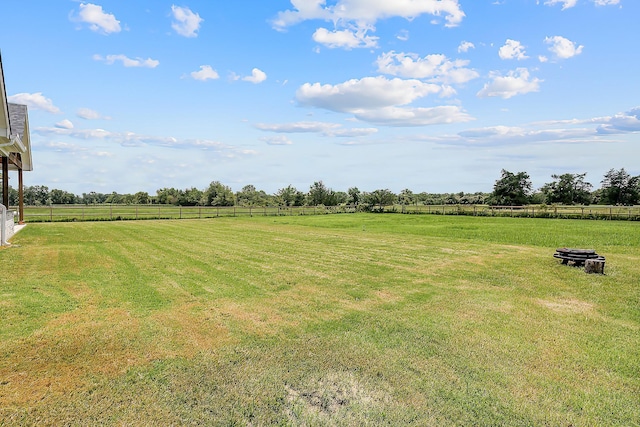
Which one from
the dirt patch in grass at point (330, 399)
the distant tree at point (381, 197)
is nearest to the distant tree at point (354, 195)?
the distant tree at point (381, 197)

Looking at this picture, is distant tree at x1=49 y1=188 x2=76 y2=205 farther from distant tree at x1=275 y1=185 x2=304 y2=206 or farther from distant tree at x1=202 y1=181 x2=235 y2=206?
distant tree at x1=275 y1=185 x2=304 y2=206

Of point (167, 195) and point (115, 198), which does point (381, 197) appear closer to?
point (167, 195)

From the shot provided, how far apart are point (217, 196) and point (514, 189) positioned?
58.3 meters

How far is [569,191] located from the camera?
63344 millimetres

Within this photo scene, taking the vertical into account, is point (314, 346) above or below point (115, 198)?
below

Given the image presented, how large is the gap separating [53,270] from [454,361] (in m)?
8.31

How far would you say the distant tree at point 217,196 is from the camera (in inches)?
2627

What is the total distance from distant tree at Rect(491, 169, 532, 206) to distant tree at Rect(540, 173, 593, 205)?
402cm

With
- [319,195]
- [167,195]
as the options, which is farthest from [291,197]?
[167,195]

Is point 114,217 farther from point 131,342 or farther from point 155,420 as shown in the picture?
point 155,420

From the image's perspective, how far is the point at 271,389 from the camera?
3.07 meters

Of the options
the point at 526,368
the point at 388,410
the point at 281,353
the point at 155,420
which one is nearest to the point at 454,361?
the point at 526,368

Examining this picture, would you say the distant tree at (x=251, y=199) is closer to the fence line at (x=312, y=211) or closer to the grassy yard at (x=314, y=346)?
the fence line at (x=312, y=211)


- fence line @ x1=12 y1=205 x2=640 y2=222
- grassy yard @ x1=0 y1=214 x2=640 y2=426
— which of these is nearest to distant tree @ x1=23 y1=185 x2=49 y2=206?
fence line @ x1=12 y1=205 x2=640 y2=222
